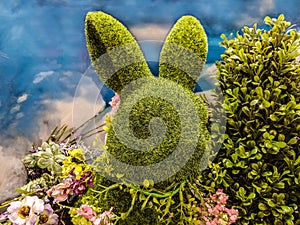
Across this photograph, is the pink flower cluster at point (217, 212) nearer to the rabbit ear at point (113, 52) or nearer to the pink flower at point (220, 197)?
the pink flower at point (220, 197)

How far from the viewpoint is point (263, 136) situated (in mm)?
1003

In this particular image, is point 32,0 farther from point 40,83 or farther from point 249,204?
point 249,204

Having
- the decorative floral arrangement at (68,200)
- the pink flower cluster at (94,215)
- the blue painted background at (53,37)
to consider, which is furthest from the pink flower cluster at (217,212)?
the blue painted background at (53,37)

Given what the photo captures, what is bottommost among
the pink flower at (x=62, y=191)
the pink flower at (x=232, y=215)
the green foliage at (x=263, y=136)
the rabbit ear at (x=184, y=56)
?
the pink flower at (x=62, y=191)

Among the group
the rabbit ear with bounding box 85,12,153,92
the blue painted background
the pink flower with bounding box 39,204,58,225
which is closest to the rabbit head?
the rabbit ear with bounding box 85,12,153,92

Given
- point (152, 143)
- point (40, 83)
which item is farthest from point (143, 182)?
point (40, 83)

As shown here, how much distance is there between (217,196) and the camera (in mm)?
1036

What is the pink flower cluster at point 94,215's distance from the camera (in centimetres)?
98

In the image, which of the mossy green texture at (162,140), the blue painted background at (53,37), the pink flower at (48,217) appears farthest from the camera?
the blue painted background at (53,37)

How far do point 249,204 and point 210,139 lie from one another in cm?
17

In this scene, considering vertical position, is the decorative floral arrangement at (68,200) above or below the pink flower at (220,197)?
below

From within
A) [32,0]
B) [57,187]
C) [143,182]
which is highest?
[32,0]

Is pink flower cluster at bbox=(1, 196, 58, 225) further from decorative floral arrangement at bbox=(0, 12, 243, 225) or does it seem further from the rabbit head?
the rabbit head

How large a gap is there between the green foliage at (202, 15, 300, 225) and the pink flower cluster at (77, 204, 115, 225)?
0.78 ft
